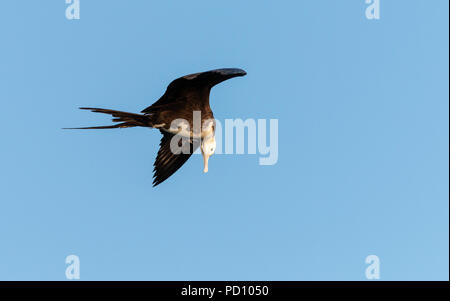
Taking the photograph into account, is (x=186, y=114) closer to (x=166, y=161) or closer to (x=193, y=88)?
(x=193, y=88)

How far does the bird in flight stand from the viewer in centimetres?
683

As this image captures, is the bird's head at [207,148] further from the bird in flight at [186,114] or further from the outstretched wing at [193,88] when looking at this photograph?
the outstretched wing at [193,88]

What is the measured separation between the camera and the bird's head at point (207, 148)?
7707 mm

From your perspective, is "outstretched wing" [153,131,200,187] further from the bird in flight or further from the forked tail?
the forked tail

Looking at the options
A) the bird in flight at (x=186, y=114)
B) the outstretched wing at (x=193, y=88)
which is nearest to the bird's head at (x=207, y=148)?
the bird in flight at (x=186, y=114)

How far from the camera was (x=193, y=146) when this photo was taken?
8188 millimetres

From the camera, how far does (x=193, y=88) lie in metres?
7.12

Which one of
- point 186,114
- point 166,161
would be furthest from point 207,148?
point 166,161

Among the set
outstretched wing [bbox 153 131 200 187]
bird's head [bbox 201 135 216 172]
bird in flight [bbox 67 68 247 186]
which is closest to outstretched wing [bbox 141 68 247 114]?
bird in flight [bbox 67 68 247 186]

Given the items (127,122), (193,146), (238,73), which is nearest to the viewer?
(238,73)

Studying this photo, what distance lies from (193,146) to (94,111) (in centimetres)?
167
